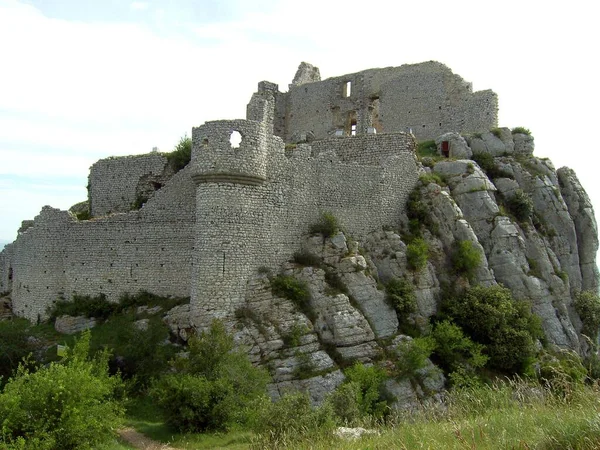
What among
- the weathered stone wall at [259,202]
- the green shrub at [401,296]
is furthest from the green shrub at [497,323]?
the weathered stone wall at [259,202]

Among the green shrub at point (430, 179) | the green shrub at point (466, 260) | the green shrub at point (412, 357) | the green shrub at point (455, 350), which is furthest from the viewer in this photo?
the green shrub at point (430, 179)

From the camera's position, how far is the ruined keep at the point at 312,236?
2306 centimetres

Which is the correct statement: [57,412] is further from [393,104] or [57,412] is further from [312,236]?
[393,104]

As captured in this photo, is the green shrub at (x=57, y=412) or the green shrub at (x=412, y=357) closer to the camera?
the green shrub at (x=57, y=412)

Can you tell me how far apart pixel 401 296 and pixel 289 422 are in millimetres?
12060

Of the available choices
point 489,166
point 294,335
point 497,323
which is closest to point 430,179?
point 489,166

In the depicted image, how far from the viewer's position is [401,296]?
1045 inches

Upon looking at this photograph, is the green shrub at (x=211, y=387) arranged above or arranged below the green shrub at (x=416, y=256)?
below

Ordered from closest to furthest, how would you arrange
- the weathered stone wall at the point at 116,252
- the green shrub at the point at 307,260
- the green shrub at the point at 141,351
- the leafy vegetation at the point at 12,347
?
the green shrub at the point at 141,351, the leafy vegetation at the point at 12,347, the green shrub at the point at 307,260, the weathered stone wall at the point at 116,252

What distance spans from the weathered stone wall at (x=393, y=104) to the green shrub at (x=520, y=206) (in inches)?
315

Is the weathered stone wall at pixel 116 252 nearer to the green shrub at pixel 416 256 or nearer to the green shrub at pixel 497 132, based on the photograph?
the green shrub at pixel 416 256

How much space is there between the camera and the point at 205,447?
59.5 ft

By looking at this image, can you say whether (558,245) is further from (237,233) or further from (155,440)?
(155,440)

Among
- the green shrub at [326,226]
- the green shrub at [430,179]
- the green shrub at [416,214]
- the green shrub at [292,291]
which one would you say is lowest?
the green shrub at [292,291]
